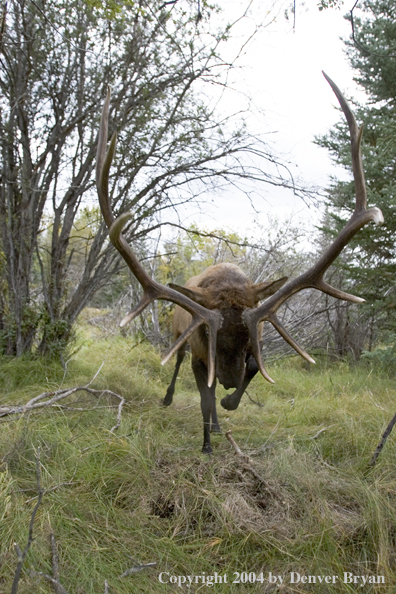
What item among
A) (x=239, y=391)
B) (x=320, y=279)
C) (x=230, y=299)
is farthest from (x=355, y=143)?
(x=239, y=391)

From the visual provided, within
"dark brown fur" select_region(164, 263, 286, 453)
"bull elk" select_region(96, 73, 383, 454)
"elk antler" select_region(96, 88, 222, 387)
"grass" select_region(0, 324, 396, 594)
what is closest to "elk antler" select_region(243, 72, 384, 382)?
"bull elk" select_region(96, 73, 383, 454)

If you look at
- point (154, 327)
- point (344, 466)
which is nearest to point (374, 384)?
point (344, 466)

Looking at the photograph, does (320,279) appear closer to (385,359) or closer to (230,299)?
(230,299)

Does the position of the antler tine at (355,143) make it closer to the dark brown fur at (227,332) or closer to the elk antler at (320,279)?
the elk antler at (320,279)

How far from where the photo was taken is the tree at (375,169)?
6918mm

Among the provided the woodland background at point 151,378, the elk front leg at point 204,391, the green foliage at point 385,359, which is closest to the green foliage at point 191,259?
the woodland background at point 151,378

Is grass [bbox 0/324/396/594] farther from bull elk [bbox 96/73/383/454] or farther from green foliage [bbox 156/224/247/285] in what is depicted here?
green foliage [bbox 156/224/247/285]

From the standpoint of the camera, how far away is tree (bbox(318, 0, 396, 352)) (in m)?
6.92

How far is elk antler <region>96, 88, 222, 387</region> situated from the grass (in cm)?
81

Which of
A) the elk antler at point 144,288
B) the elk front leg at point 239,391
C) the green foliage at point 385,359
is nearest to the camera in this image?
the elk antler at point 144,288

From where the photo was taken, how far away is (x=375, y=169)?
6.82 meters

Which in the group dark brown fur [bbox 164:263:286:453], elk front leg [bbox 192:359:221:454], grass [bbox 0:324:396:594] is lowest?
grass [bbox 0:324:396:594]

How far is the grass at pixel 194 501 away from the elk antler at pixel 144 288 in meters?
0.81

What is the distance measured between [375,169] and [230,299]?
4237 mm
